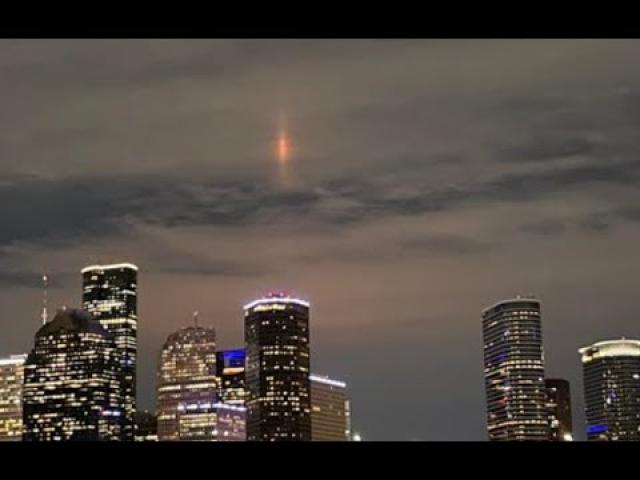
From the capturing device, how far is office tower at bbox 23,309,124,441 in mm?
36031

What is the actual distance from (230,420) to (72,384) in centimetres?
723

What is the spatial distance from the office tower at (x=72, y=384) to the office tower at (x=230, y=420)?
15.3ft

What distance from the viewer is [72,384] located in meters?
40.3

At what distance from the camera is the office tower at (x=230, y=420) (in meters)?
40.7

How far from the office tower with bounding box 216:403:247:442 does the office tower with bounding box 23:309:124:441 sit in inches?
183

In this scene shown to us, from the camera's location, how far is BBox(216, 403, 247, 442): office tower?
1603 inches

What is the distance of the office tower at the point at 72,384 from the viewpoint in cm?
3603
